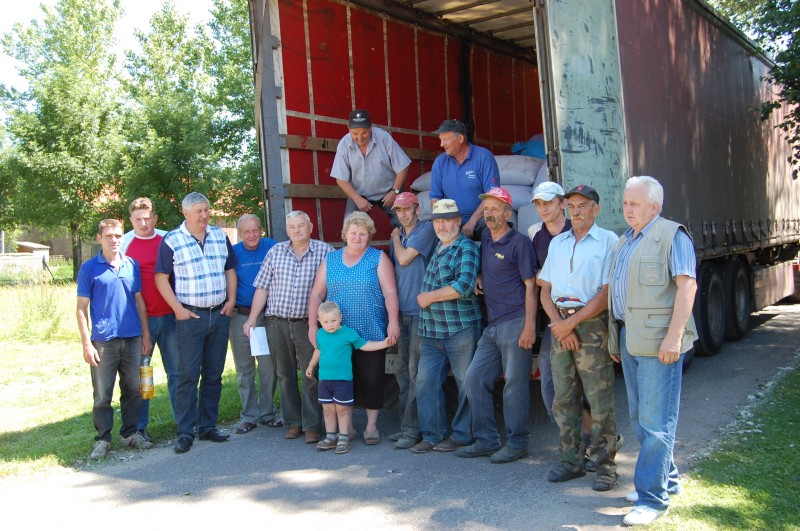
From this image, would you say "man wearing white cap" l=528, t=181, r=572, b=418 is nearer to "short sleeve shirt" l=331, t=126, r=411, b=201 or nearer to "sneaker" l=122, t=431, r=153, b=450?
"short sleeve shirt" l=331, t=126, r=411, b=201

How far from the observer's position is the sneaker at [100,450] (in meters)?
5.44

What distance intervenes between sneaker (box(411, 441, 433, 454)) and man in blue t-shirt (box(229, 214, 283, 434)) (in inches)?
60.1

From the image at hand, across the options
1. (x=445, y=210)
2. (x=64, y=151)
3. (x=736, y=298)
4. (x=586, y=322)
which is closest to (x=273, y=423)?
(x=445, y=210)

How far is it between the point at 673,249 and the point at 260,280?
10.9 feet

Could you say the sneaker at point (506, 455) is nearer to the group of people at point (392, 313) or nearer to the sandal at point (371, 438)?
the group of people at point (392, 313)

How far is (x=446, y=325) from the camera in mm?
5164

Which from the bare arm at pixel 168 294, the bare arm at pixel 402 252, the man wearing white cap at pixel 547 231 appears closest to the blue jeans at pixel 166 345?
the bare arm at pixel 168 294

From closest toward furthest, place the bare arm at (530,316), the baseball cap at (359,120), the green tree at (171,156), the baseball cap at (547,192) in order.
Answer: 1. the baseball cap at (547,192)
2. the bare arm at (530,316)
3. the baseball cap at (359,120)
4. the green tree at (171,156)

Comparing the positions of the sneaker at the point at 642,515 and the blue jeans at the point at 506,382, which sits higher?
the blue jeans at the point at 506,382

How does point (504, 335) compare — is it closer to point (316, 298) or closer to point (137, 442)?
point (316, 298)

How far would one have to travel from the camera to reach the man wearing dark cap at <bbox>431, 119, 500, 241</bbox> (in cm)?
571

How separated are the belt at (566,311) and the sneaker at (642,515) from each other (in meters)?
1.14

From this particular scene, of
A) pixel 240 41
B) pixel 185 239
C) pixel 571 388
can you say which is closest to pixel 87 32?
pixel 240 41

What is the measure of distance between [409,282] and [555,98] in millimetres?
1696
